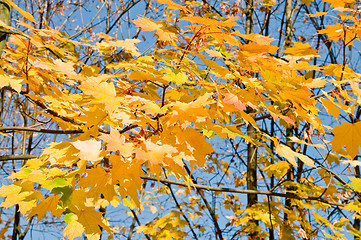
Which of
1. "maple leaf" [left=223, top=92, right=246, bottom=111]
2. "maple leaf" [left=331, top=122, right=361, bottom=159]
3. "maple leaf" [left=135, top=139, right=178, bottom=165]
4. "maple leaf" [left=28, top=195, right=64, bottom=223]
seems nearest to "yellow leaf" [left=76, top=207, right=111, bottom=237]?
"maple leaf" [left=28, top=195, right=64, bottom=223]

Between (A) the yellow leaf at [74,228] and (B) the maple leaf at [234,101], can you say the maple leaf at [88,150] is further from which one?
(A) the yellow leaf at [74,228]

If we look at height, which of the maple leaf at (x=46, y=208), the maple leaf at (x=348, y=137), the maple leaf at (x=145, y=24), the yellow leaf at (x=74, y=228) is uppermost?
the maple leaf at (x=145, y=24)

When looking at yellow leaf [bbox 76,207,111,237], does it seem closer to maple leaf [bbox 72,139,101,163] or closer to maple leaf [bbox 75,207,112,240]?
maple leaf [bbox 75,207,112,240]

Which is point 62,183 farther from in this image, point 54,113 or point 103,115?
point 54,113

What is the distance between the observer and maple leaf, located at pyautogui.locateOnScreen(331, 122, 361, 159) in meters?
1.55

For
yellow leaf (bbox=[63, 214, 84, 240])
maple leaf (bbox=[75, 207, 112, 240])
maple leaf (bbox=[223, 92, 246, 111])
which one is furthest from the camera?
yellow leaf (bbox=[63, 214, 84, 240])

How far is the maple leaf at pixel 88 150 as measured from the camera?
109 cm

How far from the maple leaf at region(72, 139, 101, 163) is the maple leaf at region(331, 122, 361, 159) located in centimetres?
122

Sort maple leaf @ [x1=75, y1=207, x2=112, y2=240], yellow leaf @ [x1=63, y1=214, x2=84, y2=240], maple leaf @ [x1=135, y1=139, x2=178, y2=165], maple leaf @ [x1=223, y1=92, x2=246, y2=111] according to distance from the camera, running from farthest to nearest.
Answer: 1. yellow leaf @ [x1=63, y1=214, x2=84, y2=240]
2. maple leaf @ [x1=75, y1=207, x2=112, y2=240]
3. maple leaf @ [x1=223, y1=92, x2=246, y2=111]
4. maple leaf @ [x1=135, y1=139, x2=178, y2=165]

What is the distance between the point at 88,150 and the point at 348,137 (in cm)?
133

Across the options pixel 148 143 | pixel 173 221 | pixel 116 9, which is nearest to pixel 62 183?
pixel 148 143

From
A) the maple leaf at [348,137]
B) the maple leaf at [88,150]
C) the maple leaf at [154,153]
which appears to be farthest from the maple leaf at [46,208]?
the maple leaf at [348,137]

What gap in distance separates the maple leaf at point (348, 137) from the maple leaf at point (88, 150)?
122 centimetres

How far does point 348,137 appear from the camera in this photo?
156 cm
